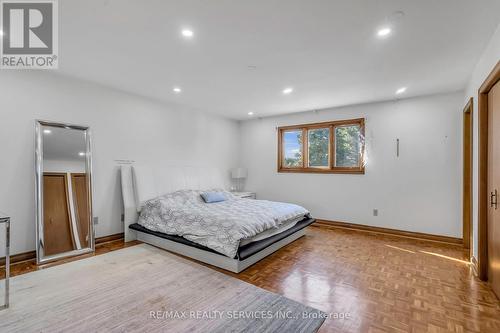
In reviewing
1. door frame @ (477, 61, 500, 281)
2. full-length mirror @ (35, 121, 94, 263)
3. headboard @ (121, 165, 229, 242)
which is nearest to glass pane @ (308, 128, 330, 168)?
headboard @ (121, 165, 229, 242)

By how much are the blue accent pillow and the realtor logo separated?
2956mm

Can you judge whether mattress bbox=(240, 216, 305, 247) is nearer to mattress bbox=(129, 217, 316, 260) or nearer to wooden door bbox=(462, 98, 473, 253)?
mattress bbox=(129, 217, 316, 260)

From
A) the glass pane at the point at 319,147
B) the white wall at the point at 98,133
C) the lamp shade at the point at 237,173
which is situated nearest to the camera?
the white wall at the point at 98,133

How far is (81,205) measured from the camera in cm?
358

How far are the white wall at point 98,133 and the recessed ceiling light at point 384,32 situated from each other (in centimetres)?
398

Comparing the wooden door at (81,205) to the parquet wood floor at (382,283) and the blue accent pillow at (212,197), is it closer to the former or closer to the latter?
the parquet wood floor at (382,283)

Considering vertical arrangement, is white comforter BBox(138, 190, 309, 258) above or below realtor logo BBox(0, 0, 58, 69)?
below

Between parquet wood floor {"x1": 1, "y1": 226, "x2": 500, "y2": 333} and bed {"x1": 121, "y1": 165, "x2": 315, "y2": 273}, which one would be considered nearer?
parquet wood floor {"x1": 1, "y1": 226, "x2": 500, "y2": 333}

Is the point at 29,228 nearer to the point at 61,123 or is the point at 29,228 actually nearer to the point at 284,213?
the point at 61,123

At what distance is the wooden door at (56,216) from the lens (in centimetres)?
322

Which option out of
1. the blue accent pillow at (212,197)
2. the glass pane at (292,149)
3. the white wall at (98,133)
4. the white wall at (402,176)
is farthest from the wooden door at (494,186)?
the white wall at (98,133)

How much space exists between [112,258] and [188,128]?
3.04 metres

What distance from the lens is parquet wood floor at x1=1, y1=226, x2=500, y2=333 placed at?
198 cm

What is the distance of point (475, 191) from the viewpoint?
117 inches
